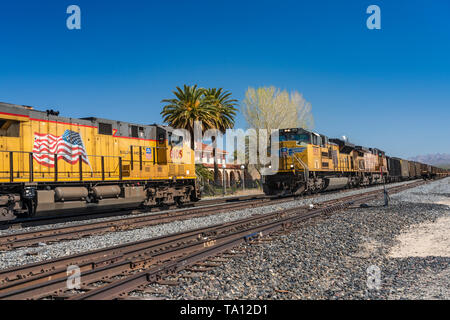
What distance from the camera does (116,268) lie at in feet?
19.9

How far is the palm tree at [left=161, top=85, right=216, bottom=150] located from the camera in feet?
121

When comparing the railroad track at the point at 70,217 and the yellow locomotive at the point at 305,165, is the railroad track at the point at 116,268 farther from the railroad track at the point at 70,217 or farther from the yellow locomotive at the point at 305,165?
the yellow locomotive at the point at 305,165

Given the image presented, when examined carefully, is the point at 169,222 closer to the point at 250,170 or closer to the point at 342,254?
the point at 342,254

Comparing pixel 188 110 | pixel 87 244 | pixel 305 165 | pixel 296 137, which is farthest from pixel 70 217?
pixel 188 110

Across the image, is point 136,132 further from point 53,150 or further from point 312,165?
point 312,165

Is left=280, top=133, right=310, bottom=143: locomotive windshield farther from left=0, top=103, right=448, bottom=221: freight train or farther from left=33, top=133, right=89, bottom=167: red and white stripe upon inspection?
left=33, top=133, right=89, bottom=167: red and white stripe

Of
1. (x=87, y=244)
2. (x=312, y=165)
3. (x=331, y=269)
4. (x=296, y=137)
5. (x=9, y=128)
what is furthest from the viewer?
(x=296, y=137)

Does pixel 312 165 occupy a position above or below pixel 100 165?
below

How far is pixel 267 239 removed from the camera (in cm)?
878

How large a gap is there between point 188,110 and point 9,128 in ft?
83.6

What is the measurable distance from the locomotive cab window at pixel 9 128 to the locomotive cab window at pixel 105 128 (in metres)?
3.45

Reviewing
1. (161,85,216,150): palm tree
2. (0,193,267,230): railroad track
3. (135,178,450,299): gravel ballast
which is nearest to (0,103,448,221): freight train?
(0,193,267,230): railroad track
